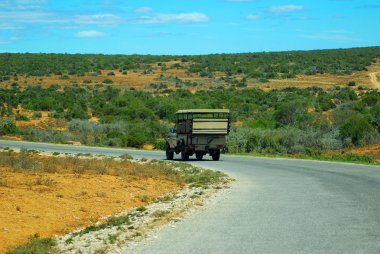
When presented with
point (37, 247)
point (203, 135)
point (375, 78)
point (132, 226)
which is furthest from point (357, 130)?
point (375, 78)

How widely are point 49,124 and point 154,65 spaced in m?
70.6

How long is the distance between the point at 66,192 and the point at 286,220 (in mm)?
7643

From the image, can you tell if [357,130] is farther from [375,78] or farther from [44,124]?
[375,78]

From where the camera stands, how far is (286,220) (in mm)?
13383

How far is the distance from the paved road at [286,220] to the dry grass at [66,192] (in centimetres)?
257

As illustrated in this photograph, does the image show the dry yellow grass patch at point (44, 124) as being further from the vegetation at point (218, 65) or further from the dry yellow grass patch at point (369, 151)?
the vegetation at point (218, 65)

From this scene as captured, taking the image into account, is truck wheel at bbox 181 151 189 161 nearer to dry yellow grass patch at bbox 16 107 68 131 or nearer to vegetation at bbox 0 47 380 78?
dry yellow grass patch at bbox 16 107 68 131

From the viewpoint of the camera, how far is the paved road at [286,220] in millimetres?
10523

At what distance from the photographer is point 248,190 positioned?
19547 mm

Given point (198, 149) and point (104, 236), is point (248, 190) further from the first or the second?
point (198, 149)

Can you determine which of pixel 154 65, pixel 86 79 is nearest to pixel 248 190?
pixel 86 79

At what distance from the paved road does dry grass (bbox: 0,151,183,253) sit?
2567 millimetres

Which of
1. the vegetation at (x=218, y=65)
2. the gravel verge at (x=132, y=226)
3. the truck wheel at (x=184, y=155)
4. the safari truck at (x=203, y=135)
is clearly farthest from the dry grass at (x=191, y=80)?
the gravel verge at (x=132, y=226)

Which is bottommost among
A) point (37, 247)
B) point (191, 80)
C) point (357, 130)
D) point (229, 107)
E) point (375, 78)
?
point (229, 107)
